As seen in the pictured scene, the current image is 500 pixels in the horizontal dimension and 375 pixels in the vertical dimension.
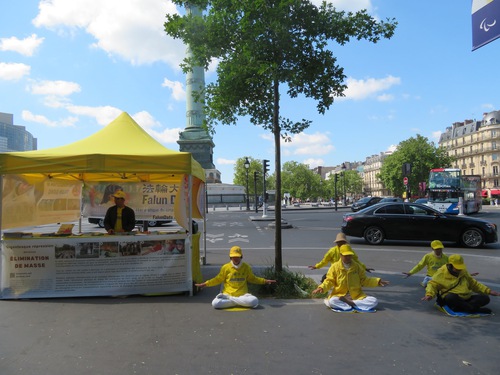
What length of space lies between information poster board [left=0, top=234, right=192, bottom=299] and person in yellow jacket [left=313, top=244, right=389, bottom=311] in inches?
94.6

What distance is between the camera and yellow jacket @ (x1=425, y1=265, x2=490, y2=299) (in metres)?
5.46

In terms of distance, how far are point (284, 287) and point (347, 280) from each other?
4.12 feet

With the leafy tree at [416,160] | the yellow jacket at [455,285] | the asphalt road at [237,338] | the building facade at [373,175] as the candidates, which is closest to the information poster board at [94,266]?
the asphalt road at [237,338]

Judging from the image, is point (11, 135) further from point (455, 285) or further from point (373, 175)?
point (455, 285)

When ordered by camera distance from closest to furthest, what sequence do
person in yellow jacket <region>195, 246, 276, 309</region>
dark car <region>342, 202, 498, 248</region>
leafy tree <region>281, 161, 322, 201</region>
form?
person in yellow jacket <region>195, 246, 276, 309</region>
dark car <region>342, 202, 498, 248</region>
leafy tree <region>281, 161, 322, 201</region>

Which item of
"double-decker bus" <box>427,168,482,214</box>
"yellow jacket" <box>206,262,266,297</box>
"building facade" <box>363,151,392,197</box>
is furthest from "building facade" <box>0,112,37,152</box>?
"yellow jacket" <box>206,262,266,297</box>

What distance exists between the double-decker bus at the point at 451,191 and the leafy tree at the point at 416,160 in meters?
50.8

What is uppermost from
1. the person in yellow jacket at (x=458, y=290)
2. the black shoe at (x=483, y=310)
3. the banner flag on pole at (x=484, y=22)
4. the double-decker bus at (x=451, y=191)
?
the banner flag on pole at (x=484, y=22)

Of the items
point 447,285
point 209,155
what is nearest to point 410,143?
point 209,155

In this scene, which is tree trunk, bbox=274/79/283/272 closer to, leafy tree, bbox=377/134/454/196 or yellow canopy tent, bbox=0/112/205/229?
yellow canopy tent, bbox=0/112/205/229

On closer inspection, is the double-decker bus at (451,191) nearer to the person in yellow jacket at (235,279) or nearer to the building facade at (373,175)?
the person in yellow jacket at (235,279)

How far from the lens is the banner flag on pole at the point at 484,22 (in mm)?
4102

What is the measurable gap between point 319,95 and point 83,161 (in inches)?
177

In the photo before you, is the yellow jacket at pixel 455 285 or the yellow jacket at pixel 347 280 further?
the yellow jacket at pixel 347 280
